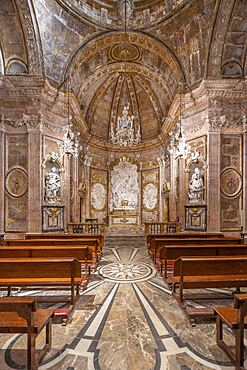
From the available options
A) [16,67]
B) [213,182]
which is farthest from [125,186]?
[16,67]

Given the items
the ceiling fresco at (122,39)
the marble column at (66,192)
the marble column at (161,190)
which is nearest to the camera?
the ceiling fresco at (122,39)

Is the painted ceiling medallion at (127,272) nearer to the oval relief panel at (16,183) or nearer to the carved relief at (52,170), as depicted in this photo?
the carved relief at (52,170)

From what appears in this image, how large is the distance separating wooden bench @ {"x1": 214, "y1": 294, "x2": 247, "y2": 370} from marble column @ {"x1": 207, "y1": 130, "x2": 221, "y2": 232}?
26.4ft

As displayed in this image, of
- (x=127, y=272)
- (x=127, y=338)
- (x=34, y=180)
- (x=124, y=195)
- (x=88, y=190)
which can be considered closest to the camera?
(x=127, y=338)

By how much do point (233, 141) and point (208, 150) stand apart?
4.46 ft

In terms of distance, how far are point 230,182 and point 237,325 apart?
30.7 feet

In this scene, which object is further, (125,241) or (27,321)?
(125,241)

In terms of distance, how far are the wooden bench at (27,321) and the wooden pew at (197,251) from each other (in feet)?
10.2

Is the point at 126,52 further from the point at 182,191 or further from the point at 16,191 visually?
the point at 16,191

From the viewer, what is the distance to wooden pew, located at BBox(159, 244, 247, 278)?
17.2 feet

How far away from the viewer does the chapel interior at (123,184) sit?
10.6 ft

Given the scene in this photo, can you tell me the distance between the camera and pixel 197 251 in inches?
212

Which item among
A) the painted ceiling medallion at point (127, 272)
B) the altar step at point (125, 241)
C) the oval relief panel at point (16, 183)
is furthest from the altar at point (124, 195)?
the painted ceiling medallion at point (127, 272)

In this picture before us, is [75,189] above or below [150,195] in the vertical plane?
above
